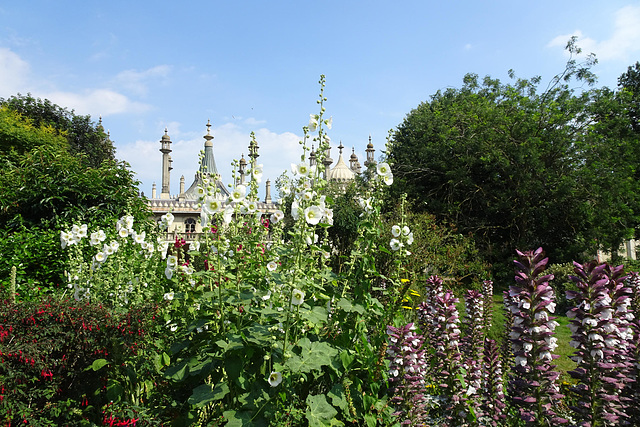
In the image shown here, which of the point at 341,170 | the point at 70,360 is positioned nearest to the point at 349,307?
the point at 70,360

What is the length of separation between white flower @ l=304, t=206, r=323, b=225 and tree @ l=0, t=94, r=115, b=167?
1016 inches

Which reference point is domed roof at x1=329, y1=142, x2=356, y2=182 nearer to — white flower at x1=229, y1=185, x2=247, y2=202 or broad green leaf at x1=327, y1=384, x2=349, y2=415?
white flower at x1=229, y1=185, x2=247, y2=202

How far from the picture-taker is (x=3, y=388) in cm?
268

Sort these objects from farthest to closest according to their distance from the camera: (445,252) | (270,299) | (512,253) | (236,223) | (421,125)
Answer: (421,125), (512,253), (445,252), (236,223), (270,299)

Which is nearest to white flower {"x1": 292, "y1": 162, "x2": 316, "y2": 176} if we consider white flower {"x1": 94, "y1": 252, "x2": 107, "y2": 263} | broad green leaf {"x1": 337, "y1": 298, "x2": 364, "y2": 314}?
broad green leaf {"x1": 337, "y1": 298, "x2": 364, "y2": 314}

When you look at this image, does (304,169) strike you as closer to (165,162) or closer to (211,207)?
(211,207)

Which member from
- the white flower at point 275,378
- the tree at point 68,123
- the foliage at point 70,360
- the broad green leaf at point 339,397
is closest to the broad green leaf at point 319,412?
the broad green leaf at point 339,397

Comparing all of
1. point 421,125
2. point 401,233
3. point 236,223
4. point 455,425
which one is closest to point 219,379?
point 236,223

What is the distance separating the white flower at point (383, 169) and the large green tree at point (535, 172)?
10.1 meters

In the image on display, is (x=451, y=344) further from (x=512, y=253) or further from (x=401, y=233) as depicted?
(x=512, y=253)

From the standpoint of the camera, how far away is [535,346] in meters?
A: 2.28

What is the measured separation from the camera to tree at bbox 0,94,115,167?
83.1 ft

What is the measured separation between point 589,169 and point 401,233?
13513 millimetres

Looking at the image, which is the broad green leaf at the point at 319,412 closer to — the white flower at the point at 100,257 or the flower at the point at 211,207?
the flower at the point at 211,207
